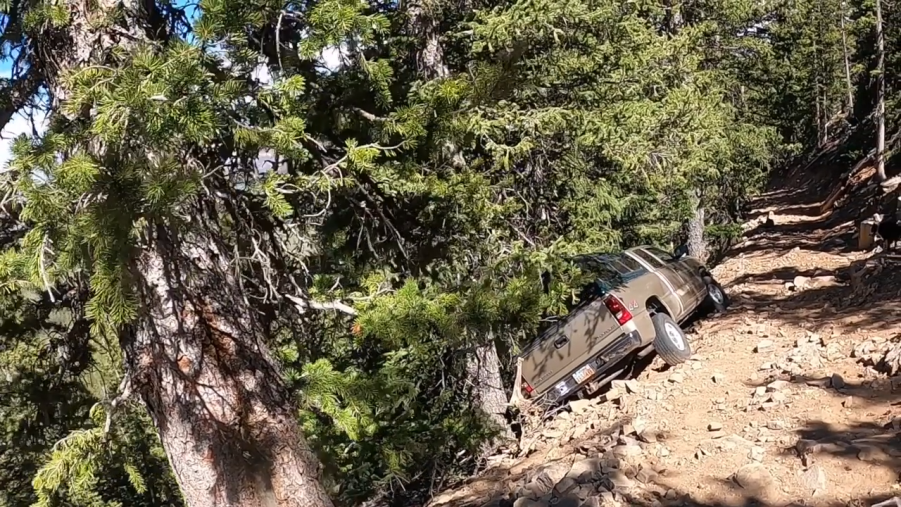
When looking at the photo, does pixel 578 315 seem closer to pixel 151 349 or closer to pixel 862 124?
pixel 151 349

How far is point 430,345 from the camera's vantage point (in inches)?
192

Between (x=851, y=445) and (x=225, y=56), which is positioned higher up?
(x=225, y=56)

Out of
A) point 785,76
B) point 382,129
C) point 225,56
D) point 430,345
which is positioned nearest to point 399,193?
point 382,129

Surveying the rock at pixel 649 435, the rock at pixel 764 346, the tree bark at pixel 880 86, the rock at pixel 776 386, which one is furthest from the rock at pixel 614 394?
the tree bark at pixel 880 86

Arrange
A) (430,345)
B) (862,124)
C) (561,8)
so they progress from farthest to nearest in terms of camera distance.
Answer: (862,124), (561,8), (430,345)

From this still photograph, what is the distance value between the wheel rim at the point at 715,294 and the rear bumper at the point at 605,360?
413cm

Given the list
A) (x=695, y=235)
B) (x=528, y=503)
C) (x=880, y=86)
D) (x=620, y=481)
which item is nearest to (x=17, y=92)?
(x=528, y=503)

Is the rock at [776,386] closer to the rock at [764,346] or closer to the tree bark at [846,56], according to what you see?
the rock at [764,346]

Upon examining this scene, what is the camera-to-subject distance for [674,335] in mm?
9086

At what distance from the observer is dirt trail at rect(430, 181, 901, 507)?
5.33 m

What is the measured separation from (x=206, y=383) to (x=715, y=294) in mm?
10200

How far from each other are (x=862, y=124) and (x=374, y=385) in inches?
1303

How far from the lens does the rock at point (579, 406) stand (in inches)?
329

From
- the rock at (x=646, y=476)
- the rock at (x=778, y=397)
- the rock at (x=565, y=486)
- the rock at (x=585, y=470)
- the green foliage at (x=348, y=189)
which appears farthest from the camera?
the rock at (x=778, y=397)
